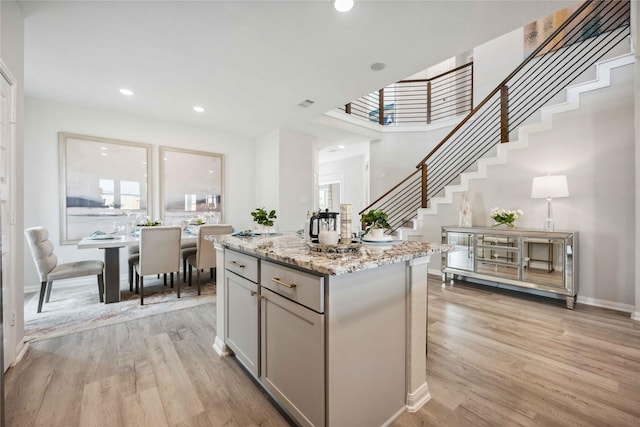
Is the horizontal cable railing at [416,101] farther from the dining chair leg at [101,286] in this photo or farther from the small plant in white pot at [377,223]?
the dining chair leg at [101,286]

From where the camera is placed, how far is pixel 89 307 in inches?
118

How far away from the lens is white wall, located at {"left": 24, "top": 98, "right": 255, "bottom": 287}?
371cm

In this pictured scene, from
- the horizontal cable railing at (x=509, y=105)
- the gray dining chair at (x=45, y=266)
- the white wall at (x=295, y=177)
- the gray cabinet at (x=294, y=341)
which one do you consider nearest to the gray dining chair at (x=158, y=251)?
the gray dining chair at (x=45, y=266)

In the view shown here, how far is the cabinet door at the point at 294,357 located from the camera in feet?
3.77

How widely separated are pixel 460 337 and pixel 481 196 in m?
2.48

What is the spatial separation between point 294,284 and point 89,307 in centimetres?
317

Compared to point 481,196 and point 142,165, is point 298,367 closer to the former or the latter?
point 481,196

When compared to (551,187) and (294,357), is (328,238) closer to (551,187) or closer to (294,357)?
(294,357)

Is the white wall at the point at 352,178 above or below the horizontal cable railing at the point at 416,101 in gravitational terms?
below

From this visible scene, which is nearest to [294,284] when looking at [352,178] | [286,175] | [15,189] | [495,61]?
[15,189]

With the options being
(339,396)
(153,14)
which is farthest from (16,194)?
(339,396)

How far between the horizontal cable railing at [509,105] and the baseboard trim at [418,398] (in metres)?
3.08

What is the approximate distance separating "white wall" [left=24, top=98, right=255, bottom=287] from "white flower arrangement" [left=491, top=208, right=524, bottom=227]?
4.63 m

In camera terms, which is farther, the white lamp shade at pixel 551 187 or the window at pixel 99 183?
the window at pixel 99 183
